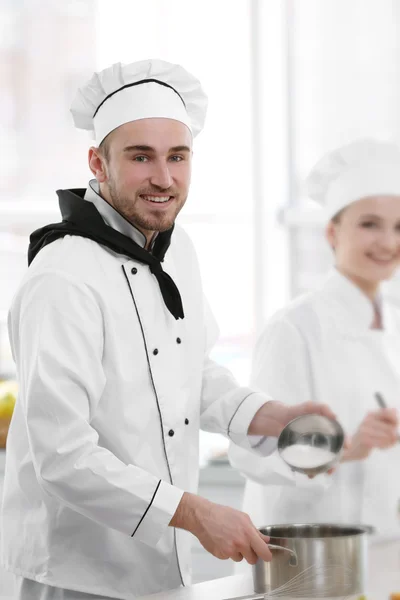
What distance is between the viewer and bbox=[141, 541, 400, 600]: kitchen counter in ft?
4.42

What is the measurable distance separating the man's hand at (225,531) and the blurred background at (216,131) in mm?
1858

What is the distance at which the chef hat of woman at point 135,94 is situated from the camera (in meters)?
1.61

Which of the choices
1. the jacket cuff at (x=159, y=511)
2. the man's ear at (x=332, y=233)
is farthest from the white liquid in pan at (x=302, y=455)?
the man's ear at (x=332, y=233)

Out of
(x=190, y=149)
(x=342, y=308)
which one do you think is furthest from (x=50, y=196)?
(x=190, y=149)

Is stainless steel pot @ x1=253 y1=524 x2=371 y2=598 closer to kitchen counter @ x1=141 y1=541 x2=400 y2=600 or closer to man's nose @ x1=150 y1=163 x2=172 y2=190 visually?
kitchen counter @ x1=141 y1=541 x2=400 y2=600

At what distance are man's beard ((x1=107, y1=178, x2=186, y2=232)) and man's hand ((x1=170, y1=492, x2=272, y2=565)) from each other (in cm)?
51

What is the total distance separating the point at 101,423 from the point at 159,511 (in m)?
0.22

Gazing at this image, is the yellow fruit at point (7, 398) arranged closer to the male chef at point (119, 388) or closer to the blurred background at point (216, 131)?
the blurred background at point (216, 131)

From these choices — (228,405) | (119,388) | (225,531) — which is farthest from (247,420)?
(225,531)

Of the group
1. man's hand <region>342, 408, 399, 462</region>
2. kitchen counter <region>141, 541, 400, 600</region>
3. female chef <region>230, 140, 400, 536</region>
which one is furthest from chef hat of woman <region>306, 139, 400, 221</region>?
kitchen counter <region>141, 541, 400, 600</region>

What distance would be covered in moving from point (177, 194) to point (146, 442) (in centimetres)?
44

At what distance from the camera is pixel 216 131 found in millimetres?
3270

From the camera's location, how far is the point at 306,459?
159 cm

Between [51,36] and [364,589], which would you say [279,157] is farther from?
[364,589]
